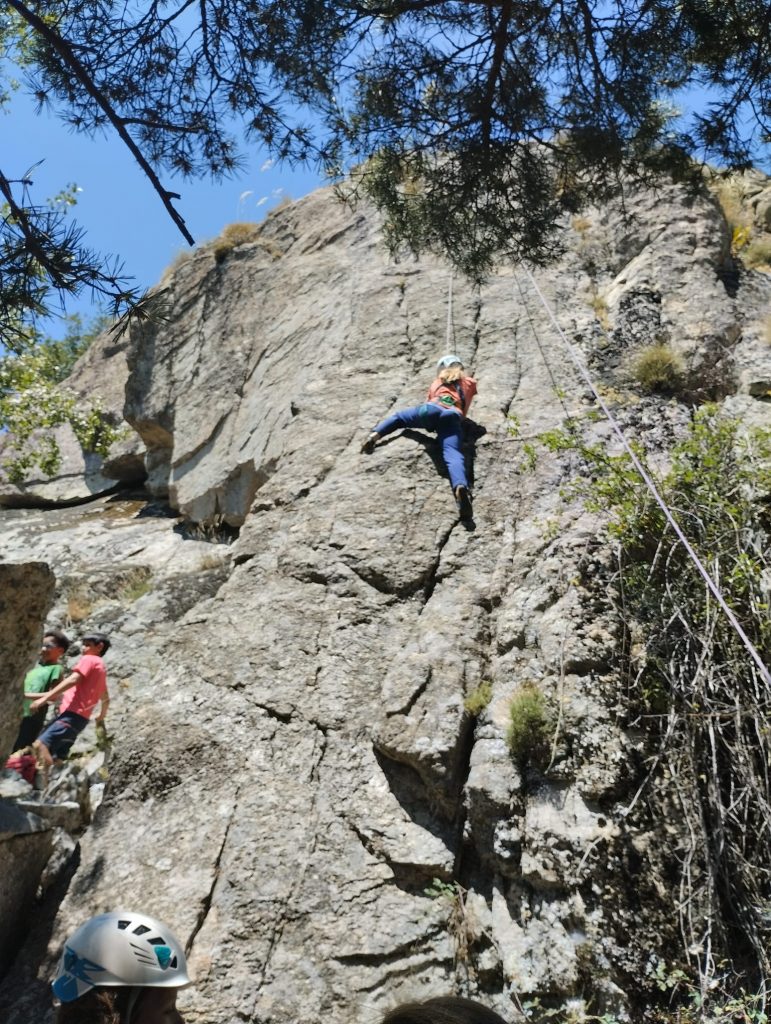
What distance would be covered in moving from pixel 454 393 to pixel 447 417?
38cm

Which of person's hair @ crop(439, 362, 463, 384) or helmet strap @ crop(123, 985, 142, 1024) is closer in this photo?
helmet strap @ crop(123, 985, 142, 1024)

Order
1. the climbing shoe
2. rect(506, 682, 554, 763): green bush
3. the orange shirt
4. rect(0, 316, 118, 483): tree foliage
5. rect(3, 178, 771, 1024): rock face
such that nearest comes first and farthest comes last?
1. rect(3, 178, 771, 1024): rock face
2. rect(506, 682, 554, 763): green bush
3. the climbing shoe
4. the orange shirt
5. rect(0, 316, 118, 483): tree foliage

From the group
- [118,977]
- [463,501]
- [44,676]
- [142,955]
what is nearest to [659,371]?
[463,501]

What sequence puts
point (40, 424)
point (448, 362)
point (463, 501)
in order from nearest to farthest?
point (463, 501), point (448, 362), point (40, 424)

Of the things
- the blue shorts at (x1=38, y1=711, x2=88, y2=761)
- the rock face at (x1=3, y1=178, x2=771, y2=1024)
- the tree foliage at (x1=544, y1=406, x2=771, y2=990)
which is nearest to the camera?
the tree foliage at (x1=544, y1=406, x2=771, y2=990)

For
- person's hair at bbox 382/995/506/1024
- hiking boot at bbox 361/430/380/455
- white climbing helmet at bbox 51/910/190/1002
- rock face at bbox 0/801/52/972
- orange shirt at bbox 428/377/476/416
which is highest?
orange shirt at bbox 428/377/476/416

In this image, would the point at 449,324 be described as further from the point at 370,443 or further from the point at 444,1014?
the point at 444,1014

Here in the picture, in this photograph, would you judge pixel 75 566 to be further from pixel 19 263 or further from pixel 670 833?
pixel 670 833

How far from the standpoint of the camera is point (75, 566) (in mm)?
10203

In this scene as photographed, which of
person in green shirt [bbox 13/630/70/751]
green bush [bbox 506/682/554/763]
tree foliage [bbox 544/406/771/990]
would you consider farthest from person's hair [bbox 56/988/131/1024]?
person in green shirt [bbox 13/630/70/751]

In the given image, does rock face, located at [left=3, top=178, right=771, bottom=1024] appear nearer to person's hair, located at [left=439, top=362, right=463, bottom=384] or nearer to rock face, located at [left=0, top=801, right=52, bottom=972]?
rock face, located at [left=0, top=801, right=52, bottom=972]

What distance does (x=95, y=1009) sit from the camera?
229 cm

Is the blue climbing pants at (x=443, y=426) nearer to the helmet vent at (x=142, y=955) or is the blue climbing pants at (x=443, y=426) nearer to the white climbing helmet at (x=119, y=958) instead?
the white climbing helmet at (x=119, y=958)

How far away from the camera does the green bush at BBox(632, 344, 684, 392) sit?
25.2 ft
